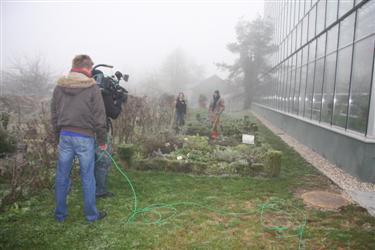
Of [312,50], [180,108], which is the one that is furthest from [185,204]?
[312,50]

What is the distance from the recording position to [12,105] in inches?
434

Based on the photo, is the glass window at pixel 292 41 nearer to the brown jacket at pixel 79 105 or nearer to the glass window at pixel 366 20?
the glass window at pixel 366 20

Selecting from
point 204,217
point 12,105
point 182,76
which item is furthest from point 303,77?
point 182,76

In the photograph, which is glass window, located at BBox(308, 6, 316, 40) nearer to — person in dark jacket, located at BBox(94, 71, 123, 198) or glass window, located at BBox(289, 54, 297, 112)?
glass window, located at BBox(289, 54, 297, 112)

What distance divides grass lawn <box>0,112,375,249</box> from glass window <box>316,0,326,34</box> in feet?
22.6

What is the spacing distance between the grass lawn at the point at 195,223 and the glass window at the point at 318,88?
16.5ft

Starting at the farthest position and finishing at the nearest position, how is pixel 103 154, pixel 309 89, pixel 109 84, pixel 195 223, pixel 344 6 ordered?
pixel 309 89 → pixel 344 6 → pixel 103 154 → pixel 109 84 → pixel 195 223

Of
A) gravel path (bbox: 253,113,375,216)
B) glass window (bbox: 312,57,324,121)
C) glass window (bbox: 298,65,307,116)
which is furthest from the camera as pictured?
glass window (bbox: 298,65,307,116)

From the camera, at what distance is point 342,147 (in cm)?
680

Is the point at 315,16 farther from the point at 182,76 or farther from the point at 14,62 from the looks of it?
the point at 182,76

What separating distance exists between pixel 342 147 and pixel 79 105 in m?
6.11

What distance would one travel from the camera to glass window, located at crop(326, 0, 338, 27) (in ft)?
27.4

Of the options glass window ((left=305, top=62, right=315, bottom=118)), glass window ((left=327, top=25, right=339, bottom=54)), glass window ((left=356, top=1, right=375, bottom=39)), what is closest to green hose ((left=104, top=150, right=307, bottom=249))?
glass window ((left=356, top=1, right=375, bottom=39))

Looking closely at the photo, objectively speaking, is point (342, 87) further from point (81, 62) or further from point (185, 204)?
point (81, 62)
